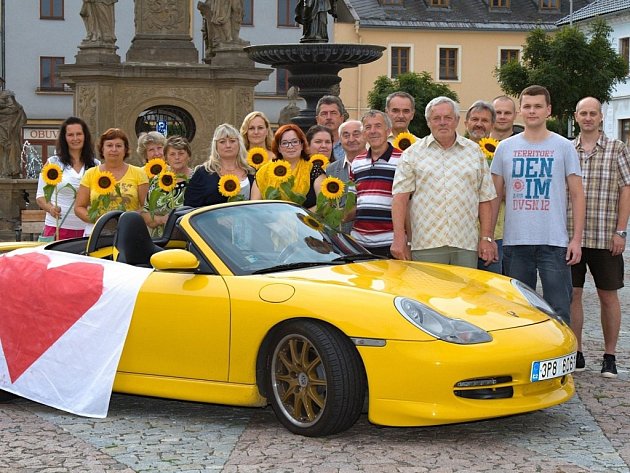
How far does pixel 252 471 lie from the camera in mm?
6105

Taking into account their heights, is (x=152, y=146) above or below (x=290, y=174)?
above

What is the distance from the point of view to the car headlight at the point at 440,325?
657 cm

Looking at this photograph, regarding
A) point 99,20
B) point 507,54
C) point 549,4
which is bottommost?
point 99,20

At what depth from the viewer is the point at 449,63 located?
6738cm

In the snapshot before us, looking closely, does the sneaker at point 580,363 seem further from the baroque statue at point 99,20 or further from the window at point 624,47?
the window at point 624,47

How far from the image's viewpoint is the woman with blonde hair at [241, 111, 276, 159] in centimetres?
1045

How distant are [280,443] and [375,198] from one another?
292 centimetres

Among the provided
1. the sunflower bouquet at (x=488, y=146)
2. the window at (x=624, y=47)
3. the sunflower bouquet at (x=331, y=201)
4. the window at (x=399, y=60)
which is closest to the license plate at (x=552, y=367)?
the sunflower bouquet at (x=331, y=201)

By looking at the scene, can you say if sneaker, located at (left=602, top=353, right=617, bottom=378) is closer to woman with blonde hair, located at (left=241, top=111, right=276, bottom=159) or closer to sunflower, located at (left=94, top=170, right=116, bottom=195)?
woman with blonde hair, located at (left=241, top=111, right=276, bottom=159)

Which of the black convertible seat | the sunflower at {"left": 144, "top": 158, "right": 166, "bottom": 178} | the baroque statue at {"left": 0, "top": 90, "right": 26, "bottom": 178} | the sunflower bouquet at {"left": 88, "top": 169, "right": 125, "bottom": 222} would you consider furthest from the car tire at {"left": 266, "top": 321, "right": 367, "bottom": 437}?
the baroque statue at {"left": 0, "top": 90, "right": 26, "bottom": 178}

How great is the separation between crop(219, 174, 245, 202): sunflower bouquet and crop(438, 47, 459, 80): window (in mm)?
58884

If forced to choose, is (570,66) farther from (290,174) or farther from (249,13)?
(290,174)

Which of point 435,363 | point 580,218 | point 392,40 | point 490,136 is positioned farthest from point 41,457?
point 392,40

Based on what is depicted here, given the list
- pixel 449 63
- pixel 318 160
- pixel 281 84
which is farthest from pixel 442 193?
pixel 449 63
